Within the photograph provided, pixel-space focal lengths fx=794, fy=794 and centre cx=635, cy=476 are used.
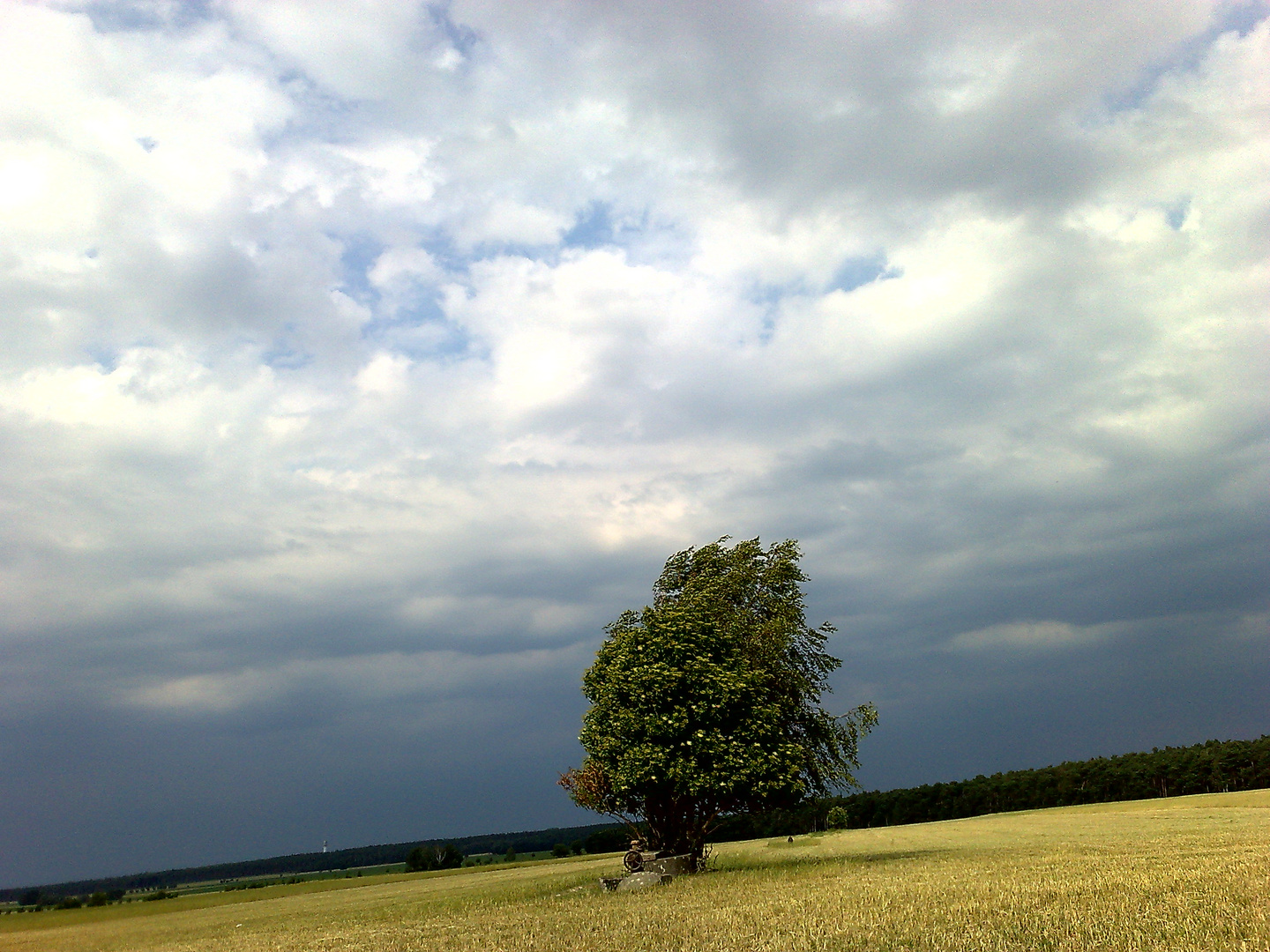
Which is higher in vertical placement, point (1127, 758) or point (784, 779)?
point (784, 779)

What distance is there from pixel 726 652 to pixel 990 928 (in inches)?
953

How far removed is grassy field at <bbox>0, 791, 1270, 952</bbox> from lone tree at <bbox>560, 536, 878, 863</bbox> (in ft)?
12.8

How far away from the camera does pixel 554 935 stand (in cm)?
2311

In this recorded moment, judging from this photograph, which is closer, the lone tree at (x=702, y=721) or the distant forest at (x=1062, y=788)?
the lone tree at (x=702, y=721)

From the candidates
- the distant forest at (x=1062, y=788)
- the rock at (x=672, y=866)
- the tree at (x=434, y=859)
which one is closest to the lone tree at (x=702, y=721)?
the rock at (x=672, y=866)

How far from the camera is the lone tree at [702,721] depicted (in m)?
38.7

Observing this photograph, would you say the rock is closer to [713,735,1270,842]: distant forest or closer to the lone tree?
the lone tree

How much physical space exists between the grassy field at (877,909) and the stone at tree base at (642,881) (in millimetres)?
1481

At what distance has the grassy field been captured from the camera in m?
17.7

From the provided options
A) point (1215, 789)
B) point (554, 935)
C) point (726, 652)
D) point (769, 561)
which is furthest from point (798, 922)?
point (1215, 789)

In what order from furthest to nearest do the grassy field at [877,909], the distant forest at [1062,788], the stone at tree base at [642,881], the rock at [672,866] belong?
1. the distant forest at [1062,788]
2. the rock at [672,866]
3. the stone at tree base at [642,881]
4. the grassy field at [877,909]

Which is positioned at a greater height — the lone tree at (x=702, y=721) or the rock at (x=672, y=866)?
the lone tree at (x=702, y=721)

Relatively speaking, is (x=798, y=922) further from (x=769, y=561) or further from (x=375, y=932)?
(x=769, y=561)

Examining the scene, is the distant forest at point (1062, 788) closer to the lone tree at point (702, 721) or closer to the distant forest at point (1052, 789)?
the distant forest at point (1052, 789)
